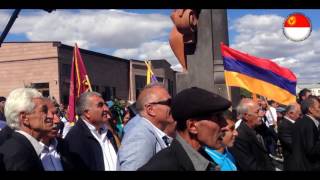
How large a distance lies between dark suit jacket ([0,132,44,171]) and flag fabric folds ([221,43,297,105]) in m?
2.60

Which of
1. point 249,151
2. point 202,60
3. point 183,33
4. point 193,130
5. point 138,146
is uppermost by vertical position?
point 183,33

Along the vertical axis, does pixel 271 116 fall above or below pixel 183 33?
below

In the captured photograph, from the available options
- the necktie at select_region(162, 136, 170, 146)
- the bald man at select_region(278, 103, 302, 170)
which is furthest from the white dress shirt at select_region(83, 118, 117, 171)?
the bald man at select_region(278, 103, 302, 170)

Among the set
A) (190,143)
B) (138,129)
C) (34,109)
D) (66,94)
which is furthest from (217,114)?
(66,94)

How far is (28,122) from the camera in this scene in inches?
121

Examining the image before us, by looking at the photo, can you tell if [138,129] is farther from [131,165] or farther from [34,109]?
[34,109]

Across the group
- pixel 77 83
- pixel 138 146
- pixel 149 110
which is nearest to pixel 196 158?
pixel 138 146

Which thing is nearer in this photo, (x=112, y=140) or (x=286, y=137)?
(x=112, y=140)

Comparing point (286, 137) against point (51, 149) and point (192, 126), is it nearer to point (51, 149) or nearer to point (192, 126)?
point (51, 149)

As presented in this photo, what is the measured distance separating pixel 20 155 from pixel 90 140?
1.26 meters

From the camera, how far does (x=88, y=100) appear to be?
14.2ft
